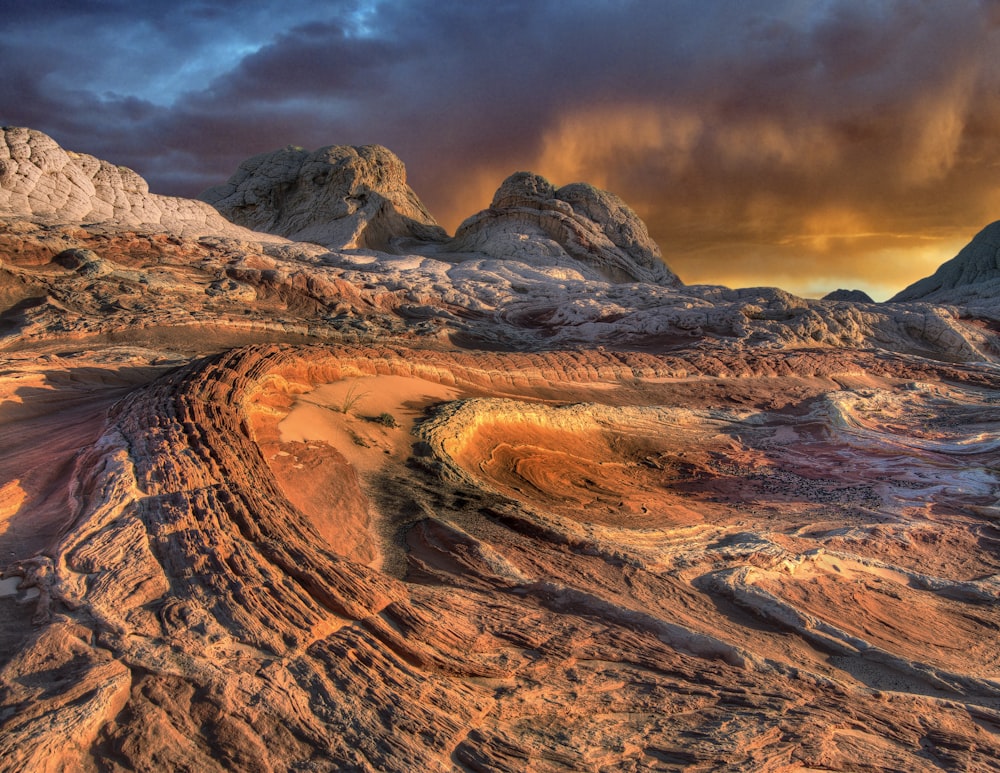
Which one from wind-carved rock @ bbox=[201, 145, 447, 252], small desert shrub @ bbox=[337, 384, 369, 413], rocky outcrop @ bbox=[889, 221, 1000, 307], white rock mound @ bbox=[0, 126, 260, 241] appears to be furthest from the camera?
rocky outcrop @ bbox=[889, 221, 1000, 307]

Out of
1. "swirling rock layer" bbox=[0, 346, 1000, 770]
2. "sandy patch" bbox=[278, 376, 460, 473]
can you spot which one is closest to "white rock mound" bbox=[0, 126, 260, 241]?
"sandy patch" bbox=[278, 376, 460, 473]

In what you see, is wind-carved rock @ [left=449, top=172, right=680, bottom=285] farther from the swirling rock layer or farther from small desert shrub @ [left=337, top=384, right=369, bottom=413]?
the swirling rock layer

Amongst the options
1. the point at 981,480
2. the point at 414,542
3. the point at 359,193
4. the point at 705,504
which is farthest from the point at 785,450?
the point at 359,193

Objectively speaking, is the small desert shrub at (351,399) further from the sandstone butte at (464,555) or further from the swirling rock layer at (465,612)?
the swirling rock layer at (465,612)

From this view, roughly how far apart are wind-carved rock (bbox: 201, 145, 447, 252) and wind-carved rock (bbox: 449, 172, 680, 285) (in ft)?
10.6

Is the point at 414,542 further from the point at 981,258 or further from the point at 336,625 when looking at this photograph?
the point at 981,258

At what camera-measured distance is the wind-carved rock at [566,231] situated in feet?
89.0

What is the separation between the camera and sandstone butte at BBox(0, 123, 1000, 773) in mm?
2580

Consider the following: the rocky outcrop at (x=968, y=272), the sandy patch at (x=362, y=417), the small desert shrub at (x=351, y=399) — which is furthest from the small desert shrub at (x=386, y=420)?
the rocky outcrop at (x=968, y=272)

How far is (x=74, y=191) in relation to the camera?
16875 millimetres

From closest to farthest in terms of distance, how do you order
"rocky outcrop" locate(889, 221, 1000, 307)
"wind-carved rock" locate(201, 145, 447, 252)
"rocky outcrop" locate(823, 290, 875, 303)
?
"wind-carved rock" locate(201, 145, 447, 252), "rocky outcrop" locate(889, 221, 1000, 307), "rocky outcrop" locate(823, 290, 875, 303)

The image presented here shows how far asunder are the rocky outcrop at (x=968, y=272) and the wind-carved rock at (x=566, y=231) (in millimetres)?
13635

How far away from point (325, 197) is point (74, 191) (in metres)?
12.5

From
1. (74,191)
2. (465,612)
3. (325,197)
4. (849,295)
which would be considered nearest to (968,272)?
(849,295)
